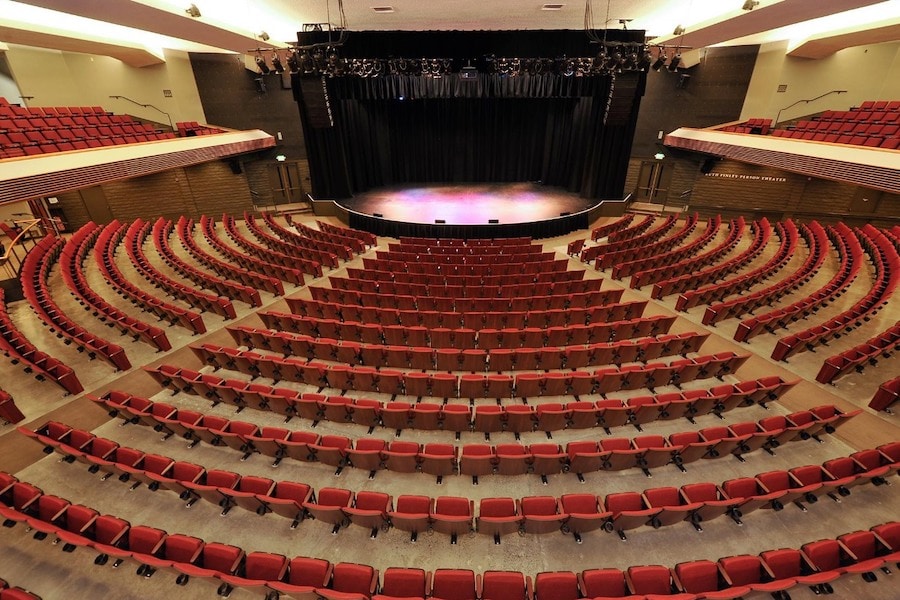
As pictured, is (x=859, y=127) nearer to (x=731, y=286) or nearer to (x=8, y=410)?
(x=731, y=286)

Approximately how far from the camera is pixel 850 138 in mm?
9727

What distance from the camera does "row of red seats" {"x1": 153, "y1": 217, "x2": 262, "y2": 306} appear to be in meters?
7.93

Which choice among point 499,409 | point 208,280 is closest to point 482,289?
point 499,409

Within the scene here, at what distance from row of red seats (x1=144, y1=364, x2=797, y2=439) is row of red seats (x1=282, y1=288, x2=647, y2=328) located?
189cm

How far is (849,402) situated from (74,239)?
15.8 meters

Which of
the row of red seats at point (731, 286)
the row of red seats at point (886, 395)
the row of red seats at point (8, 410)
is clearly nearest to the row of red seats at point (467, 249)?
the row of red seats at point (731, 286)

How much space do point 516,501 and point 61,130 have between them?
13424 millimetres

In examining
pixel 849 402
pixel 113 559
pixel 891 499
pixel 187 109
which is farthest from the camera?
pixel 187 109

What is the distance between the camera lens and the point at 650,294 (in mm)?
8297

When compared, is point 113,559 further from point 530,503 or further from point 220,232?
point 220,232

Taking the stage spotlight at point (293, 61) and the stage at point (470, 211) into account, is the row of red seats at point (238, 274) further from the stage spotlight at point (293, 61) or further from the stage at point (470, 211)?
the stage spotlight at point (293, 61)

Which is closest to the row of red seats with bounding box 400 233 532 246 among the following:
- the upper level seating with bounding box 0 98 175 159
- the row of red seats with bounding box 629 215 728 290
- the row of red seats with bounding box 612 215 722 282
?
the row of red seats with bounding box 612 215 722 282

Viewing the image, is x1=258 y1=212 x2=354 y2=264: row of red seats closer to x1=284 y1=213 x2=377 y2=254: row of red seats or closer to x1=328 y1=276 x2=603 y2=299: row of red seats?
x1=284 y1=213 x2=377 y2=254: row of red seats

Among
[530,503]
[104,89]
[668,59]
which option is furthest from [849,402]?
[104,89]
